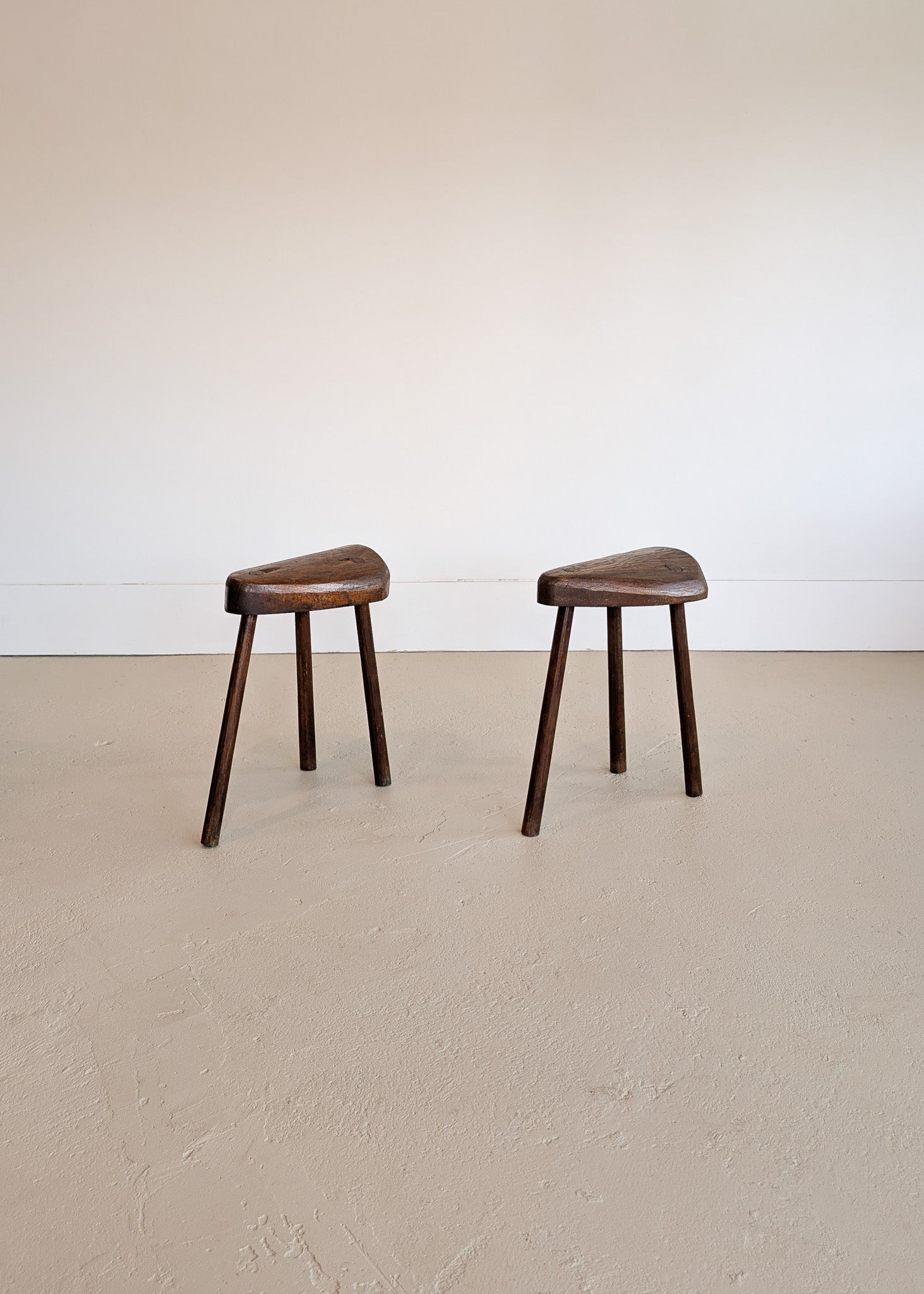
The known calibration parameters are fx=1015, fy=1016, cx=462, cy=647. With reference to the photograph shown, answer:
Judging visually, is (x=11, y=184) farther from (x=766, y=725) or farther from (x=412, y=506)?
(x=766, y=725)

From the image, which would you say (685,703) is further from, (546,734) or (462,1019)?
(462,1019)

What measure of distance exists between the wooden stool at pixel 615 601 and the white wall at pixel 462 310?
113 centimetres

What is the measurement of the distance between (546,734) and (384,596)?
0.39 meters

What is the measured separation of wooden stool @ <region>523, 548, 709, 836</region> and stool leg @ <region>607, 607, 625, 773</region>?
3.1 inches

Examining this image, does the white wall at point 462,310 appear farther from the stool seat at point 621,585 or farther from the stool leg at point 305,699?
the stool seat at point 621,585

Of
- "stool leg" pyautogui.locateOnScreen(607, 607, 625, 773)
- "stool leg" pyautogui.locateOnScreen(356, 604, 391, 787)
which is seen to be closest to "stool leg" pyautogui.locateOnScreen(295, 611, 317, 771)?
"stool leg" pyautogui.locateOnScreen(356, 604, 391, 787)

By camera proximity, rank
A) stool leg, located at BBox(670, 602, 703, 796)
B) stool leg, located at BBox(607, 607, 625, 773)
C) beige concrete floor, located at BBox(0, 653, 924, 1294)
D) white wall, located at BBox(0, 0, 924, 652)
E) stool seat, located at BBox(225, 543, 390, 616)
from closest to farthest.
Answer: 1. beige concrete floor, located at BBox(0, 653, 924, 1294)
2. stool seat, located at BBox(225, 543, 390, 616)
3. stool leg, located at BBox(670, 602, 703, 796)
4. stool leg, located at BBox(607, 607, 625, 773)
5. white wall, located at BBox(0, 0, 924, 652)

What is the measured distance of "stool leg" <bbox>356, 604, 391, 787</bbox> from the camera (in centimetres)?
195

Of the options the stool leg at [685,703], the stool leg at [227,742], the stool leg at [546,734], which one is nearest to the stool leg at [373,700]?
the stool leg at [227,742]

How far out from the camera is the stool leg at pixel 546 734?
71.2 inches

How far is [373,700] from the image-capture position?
6.56 feet

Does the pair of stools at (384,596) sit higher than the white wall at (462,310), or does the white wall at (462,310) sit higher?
the white wall at (462,310)

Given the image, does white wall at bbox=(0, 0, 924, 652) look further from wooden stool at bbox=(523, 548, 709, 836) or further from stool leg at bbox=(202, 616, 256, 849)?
stool leg at bbox=(202, 616, 256, 849)

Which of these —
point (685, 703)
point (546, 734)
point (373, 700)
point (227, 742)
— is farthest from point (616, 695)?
point (227, 742)
